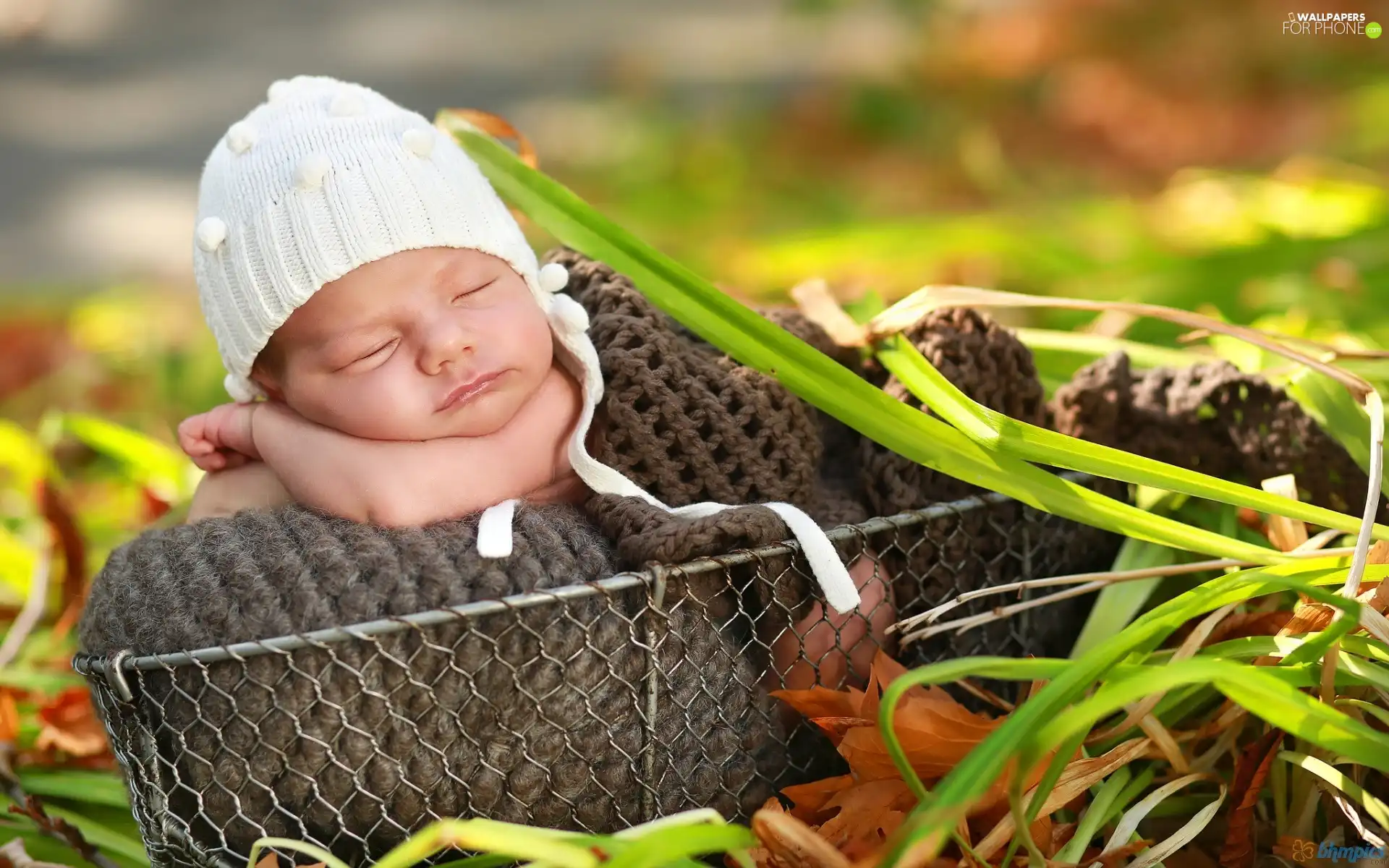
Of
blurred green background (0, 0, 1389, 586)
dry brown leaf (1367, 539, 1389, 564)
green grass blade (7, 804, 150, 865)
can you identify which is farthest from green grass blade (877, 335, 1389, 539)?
green grass blade (7, 804, 150, 865)

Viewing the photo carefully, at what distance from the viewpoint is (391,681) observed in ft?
3.75

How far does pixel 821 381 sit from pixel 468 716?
1.77ft

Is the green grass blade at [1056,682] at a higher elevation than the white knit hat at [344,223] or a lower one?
lower

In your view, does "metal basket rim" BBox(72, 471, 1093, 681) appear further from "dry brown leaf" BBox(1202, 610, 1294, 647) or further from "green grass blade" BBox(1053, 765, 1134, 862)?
"dry brown leaf" BBox(1202, 610, 1294, 647)

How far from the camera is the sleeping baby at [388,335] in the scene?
124 centimetres

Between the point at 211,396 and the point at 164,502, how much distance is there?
28.9 inches

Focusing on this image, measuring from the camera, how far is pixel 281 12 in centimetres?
579

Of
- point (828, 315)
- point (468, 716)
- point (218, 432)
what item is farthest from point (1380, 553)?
point (218, 432)

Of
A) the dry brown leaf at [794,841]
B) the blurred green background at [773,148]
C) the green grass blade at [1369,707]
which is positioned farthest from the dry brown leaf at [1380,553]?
the blurred green background at [773,148]

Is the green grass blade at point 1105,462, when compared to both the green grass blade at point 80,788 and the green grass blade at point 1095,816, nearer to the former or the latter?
the green grass blade at point 1095,816

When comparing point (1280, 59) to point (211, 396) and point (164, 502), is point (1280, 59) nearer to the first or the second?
point (211, 396)
